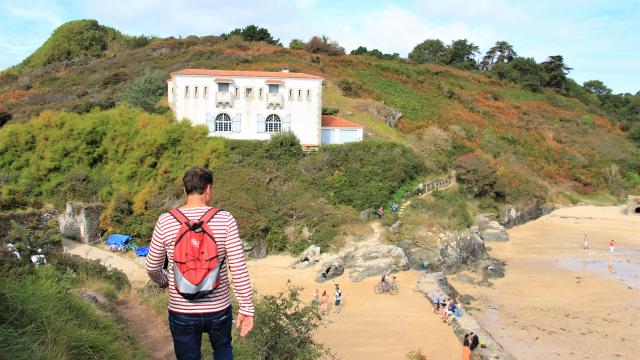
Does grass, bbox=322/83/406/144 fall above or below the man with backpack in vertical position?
above

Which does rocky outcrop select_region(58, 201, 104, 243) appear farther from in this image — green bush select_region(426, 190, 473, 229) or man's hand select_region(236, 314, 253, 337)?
man's hand select_region(236, 314, 253, 337)

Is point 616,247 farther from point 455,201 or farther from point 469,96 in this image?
point 469,96

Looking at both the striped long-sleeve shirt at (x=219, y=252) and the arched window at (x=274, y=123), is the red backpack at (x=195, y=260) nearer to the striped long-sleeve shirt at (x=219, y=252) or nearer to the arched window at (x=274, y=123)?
the striped long-sleeve shirt at (x=219, y=252)

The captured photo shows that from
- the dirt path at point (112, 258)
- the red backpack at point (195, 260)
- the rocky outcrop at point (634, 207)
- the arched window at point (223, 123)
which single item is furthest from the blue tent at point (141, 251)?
the rocky outcrop at point (634, 207)

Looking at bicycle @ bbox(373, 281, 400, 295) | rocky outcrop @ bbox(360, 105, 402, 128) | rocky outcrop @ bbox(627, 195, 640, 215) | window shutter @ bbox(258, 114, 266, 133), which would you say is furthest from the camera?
rocky outcrop @ bbox(360, 105, 402, 128)

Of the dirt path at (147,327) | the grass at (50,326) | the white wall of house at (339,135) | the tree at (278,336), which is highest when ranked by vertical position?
the white wall of house at (339,135)

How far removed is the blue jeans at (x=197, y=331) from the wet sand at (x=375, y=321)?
33.4ft

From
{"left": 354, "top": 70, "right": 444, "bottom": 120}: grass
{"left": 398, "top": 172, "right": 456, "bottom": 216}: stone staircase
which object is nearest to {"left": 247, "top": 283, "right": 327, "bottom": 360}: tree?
{"left": 398, "top": 172, "right": 456, "bottom": 216}: stone staircase

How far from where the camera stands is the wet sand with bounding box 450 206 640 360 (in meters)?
15.3

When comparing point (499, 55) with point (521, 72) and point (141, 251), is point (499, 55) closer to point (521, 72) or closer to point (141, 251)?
point (521, 72)

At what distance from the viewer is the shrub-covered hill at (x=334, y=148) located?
87.4 feet

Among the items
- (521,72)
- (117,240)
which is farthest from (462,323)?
(521,72)

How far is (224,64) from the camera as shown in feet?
159

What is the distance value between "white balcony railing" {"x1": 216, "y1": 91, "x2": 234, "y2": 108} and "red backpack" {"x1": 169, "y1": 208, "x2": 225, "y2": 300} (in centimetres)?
2722
